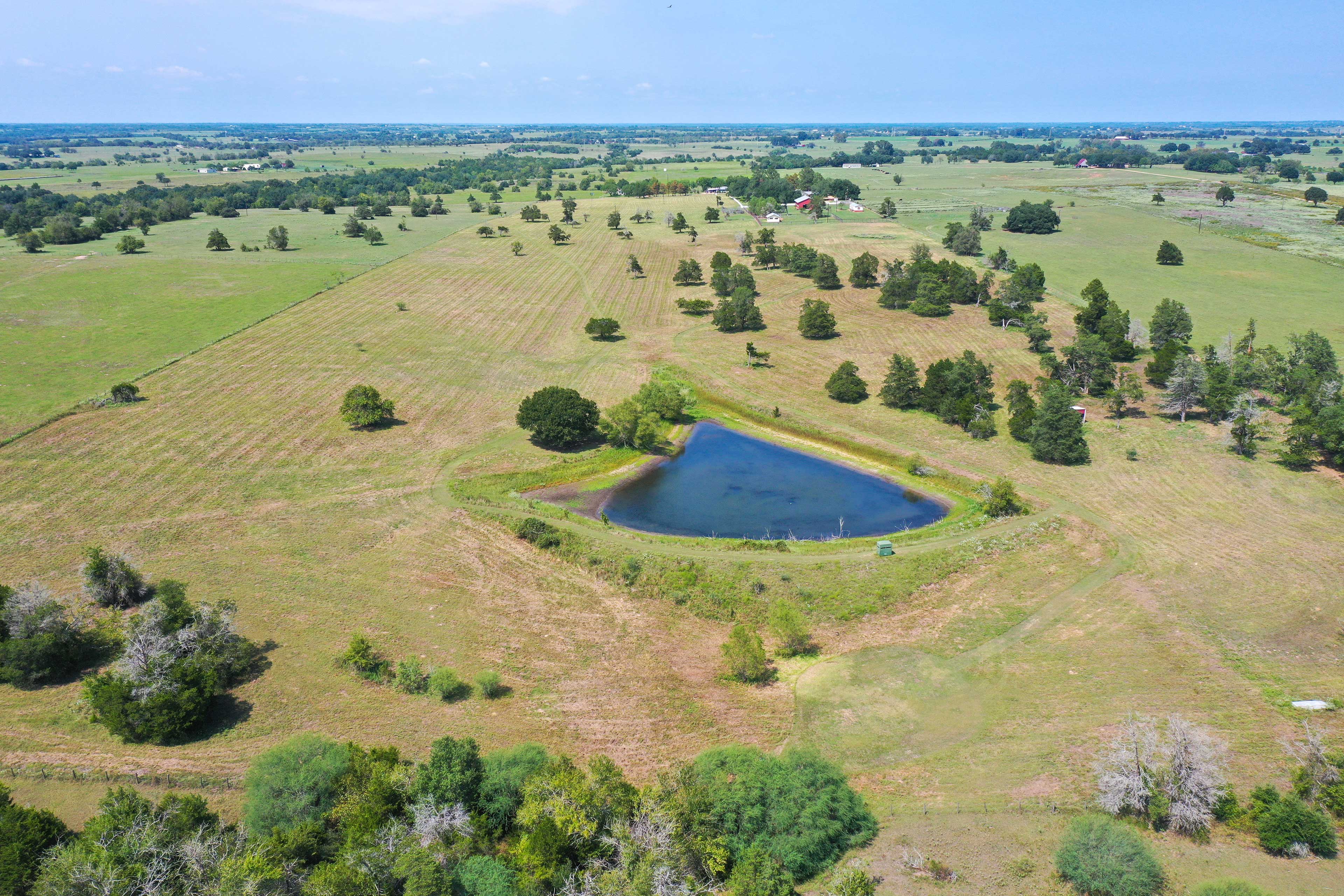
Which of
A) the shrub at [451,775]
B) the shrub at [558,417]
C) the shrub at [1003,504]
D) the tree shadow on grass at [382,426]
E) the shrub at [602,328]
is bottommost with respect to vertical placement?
the shrub at [451,775]

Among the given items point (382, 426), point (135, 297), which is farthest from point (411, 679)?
point (135, 297)

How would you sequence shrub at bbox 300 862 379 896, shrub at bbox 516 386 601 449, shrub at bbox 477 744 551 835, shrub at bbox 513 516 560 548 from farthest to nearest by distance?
shrub at bbox 516 386 601 449 < shrub at bbox 513 516 560 548 < shrub at bbox 477 744 551 835 < shrub at bbox 300 862 379 896

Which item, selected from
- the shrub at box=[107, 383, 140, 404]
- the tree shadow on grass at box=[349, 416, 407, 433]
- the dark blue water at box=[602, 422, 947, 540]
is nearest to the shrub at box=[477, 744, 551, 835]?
the dark blue water at box=[602, 422, 947, 540]

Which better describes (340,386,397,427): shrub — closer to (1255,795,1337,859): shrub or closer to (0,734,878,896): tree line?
(0,734,878,896): tree line

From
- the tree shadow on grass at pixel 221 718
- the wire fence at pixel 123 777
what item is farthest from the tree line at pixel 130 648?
the wire fence at pixel 123 777

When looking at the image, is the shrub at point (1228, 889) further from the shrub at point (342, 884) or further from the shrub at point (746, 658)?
the shrub at point (342, 884)
